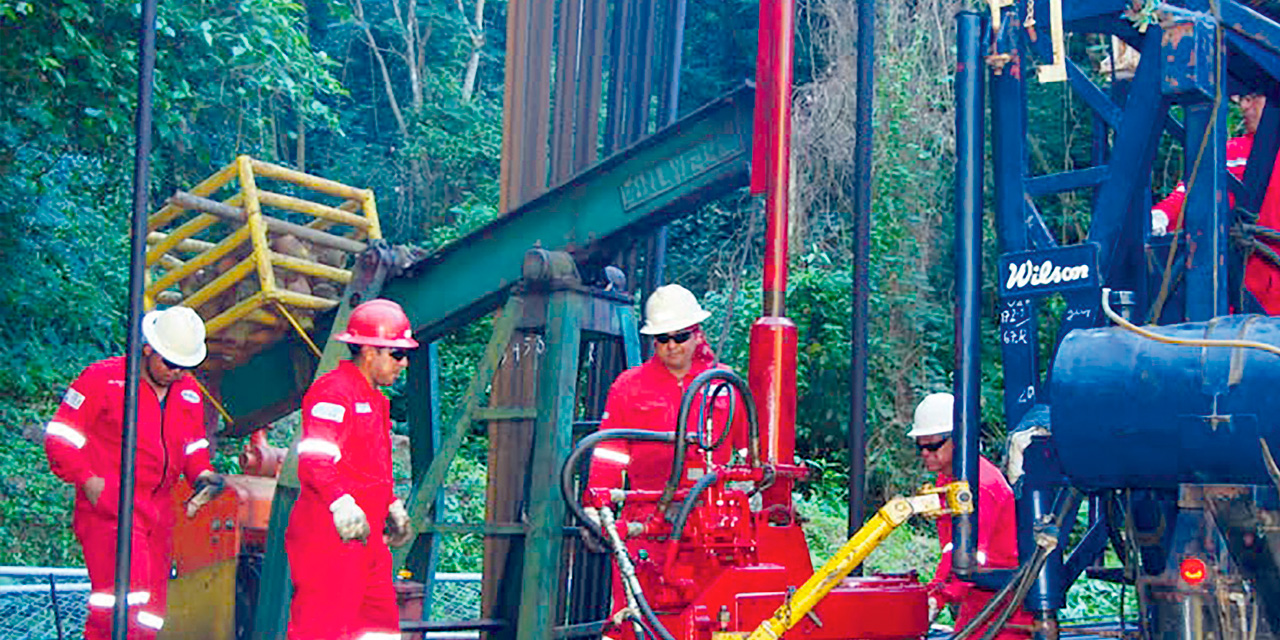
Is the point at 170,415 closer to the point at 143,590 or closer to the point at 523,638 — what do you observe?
the point at 143,590

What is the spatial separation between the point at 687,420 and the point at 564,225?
2.27 meters

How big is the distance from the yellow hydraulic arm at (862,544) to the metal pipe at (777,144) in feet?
4.36

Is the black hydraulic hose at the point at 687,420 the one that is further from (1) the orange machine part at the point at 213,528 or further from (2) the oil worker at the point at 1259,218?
(1) the orange machine part at the point at 213,528

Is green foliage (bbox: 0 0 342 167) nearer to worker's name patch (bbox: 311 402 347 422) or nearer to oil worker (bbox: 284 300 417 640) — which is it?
oil worker (bbox: 284 300 417 640)

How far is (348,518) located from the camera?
5.95 metres

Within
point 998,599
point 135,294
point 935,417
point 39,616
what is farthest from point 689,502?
point 39,616

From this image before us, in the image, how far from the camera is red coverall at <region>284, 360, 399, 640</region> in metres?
6.18

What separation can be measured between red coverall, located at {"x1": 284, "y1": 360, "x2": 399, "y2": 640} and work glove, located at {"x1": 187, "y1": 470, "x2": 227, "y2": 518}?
1204 mm

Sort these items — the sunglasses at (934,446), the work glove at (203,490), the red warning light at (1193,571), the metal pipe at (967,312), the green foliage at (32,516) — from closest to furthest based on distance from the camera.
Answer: the red warning light at (1193,571), the metal pipe at (967,312), the sunglasses at (934,446), the work glove at (203,490), the green foliage at (32,516)

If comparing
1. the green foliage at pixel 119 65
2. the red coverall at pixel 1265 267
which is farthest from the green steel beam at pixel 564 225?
the green foliage at pixel 119 65

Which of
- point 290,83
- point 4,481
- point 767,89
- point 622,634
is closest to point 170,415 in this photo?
point 622,634

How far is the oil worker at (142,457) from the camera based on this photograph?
23.2ft

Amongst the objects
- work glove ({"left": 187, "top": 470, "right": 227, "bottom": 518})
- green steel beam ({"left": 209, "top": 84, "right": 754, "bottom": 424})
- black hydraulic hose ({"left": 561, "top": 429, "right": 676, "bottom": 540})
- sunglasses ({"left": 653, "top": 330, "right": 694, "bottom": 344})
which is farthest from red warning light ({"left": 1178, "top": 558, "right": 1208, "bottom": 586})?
work glove ({"left": 187, "top": 470, "right": 227, "bottom": 518})

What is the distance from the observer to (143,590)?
281 inches
